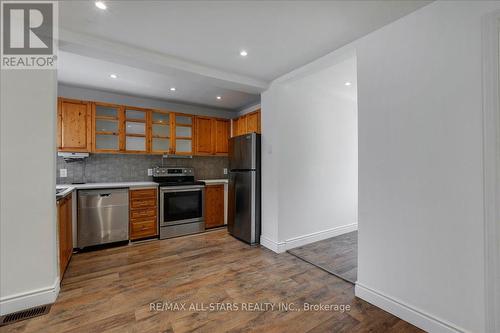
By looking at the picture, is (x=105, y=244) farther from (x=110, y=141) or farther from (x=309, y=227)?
(x=309, y=227)

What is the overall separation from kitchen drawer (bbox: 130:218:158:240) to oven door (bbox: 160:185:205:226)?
0.48ft

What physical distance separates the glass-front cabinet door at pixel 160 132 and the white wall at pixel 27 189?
2.16 metres

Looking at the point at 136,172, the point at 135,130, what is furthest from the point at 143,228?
the point at 135,130

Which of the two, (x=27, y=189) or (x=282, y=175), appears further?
(x=282, y=175)

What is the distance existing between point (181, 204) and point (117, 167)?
137 centimetres

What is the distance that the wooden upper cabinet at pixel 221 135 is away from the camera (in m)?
5.03

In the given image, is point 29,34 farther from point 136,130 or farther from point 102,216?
point 102,216

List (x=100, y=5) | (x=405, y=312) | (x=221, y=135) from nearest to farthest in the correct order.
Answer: (x=100, y=5), (x=405, y=312), (x=221, y=135)

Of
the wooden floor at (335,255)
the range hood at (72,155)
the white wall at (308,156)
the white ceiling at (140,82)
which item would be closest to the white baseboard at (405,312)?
the wooden floor at (335,255)

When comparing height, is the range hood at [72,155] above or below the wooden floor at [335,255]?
above

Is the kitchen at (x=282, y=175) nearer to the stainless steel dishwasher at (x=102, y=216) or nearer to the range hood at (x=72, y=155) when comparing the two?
the stainless steel dishwasher at (x=102, y=216)

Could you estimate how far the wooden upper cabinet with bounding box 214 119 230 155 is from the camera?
16.5ft

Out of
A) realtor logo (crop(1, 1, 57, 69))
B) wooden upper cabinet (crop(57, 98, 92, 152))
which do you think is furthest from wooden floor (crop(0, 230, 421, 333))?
realtor logo (crop(1, 1, 57, 69))

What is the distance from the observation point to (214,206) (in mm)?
4605
